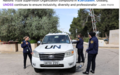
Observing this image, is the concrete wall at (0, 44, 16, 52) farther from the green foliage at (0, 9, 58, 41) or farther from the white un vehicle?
the white un vehicle

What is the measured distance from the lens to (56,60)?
412cm

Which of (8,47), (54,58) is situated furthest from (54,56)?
(8,47)

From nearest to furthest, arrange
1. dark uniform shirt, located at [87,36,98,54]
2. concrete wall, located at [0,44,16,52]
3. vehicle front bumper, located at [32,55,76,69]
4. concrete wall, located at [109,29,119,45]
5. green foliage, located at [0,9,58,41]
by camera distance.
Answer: vehicle front bumper, located at [32,55,76,69]
dark uniform shirt, located at [87,36,98,54]
green foliage, located at [0,9,58,41]
concrete wall, located at [0,44,16,52]
concrete wall, located at [109,29,119,45]

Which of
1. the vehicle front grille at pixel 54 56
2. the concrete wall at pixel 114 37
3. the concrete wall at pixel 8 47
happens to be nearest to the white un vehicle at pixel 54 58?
the vehicle front grille at pixel 54 56

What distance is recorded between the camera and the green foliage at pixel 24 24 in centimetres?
1025

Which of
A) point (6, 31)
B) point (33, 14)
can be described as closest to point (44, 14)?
point (33, 14)

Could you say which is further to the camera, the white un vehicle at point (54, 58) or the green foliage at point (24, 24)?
the green foliage at point (24, 24)

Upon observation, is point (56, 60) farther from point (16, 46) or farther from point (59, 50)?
point (16, 46)

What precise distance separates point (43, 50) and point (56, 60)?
2.18ft

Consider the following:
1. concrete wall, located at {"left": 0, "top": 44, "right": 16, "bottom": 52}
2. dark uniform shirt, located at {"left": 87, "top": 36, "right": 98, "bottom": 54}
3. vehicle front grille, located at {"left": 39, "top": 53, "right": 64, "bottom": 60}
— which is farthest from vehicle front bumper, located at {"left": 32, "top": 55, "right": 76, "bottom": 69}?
concrete wall, located at {"left": 0, "top": 44, "right": 16, "bottom": 52}

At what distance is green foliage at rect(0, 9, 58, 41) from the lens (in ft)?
33.6

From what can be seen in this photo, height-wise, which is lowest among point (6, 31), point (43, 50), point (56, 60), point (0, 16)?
point (56, 60)

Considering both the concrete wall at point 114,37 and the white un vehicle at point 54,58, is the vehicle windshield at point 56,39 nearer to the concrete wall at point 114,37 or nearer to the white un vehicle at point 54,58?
the white un vehicle at point 54,58

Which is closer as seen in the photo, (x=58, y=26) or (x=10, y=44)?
(x=10, y=44)
